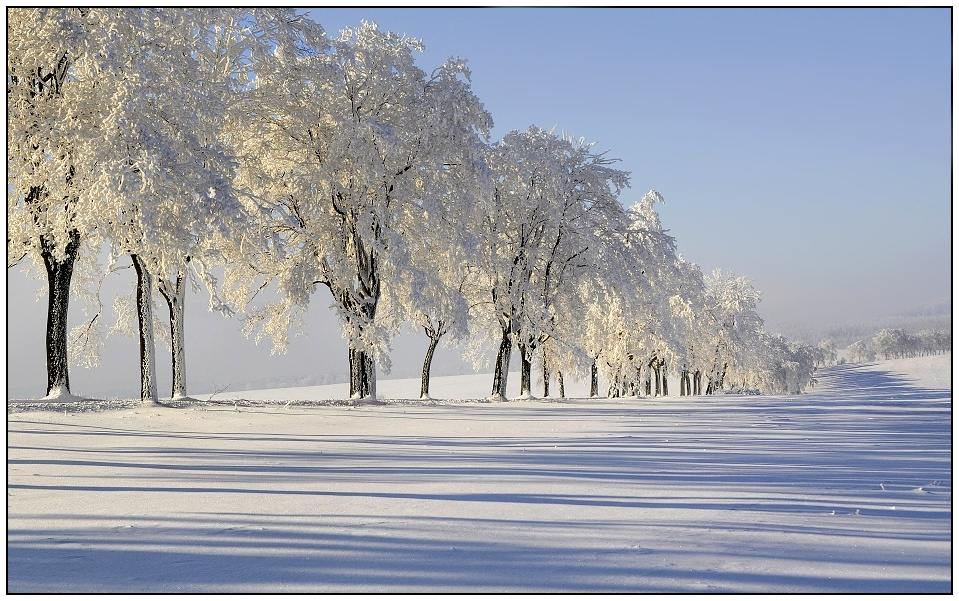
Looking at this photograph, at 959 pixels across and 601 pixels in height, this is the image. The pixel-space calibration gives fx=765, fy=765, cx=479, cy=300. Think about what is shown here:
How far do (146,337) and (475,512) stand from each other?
16086mm

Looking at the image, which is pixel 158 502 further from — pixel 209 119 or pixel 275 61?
pixel 275 61

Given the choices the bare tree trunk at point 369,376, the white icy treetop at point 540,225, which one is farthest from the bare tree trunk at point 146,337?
Result: the white icy treetop at point 540,225

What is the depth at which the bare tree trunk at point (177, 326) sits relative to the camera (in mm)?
22344

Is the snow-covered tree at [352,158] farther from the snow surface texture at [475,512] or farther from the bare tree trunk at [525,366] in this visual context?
the snow surface texture at [475,512]

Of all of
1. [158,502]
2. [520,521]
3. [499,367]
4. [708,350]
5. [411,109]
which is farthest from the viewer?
[708,350]

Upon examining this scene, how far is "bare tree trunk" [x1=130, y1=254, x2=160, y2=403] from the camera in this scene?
20.1m

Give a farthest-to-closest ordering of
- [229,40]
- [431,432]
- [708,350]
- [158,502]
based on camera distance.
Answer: [708,350] → [229,40] → [431,432] → [158,502]

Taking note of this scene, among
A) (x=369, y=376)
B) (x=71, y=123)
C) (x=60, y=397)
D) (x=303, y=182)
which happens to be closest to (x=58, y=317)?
(x=60, y=397)

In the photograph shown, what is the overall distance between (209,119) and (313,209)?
4.72 m

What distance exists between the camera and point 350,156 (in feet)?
74.8

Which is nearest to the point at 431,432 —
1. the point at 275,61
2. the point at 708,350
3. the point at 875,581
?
the point at 875,581

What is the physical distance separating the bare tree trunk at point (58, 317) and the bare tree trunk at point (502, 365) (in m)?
14.8

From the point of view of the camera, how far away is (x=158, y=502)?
761cm

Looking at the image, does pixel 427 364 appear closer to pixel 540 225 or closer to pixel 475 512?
pixel 540 225
